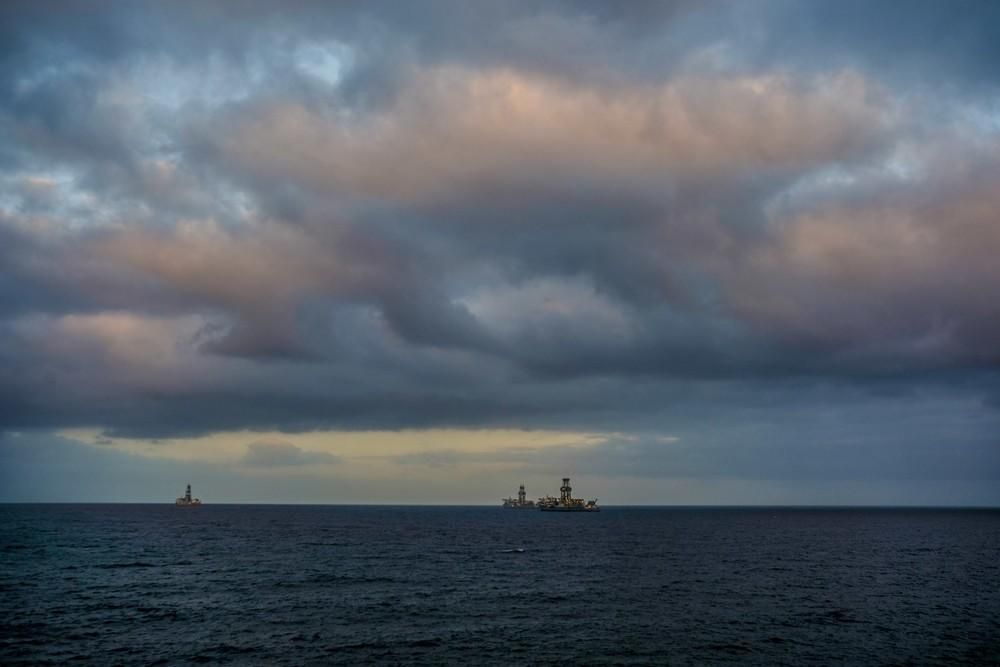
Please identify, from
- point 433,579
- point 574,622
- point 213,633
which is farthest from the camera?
point 433,579

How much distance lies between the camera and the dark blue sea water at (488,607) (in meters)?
52.7

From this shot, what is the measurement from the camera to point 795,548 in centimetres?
15062

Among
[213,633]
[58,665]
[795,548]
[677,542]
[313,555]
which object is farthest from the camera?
[677,542]

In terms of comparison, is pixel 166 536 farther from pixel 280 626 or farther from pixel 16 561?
pixel 280 626

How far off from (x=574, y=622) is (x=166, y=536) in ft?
462

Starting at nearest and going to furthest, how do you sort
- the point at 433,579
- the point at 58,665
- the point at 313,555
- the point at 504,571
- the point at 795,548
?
the point at 58,665
the point at 433,579
the point at 504,571
the point at 313,555
the point at 795,548

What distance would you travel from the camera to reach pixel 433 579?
90.7 meters

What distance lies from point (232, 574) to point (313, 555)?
28848 mm

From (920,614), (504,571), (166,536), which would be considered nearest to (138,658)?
(504,571)

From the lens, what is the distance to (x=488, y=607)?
230ft

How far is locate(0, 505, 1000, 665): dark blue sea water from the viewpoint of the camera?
5266cm

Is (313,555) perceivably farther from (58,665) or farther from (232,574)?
(58,665)

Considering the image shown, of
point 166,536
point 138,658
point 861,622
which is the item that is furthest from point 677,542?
point 138,658

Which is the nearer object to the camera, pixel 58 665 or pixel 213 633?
pixel 58 665
